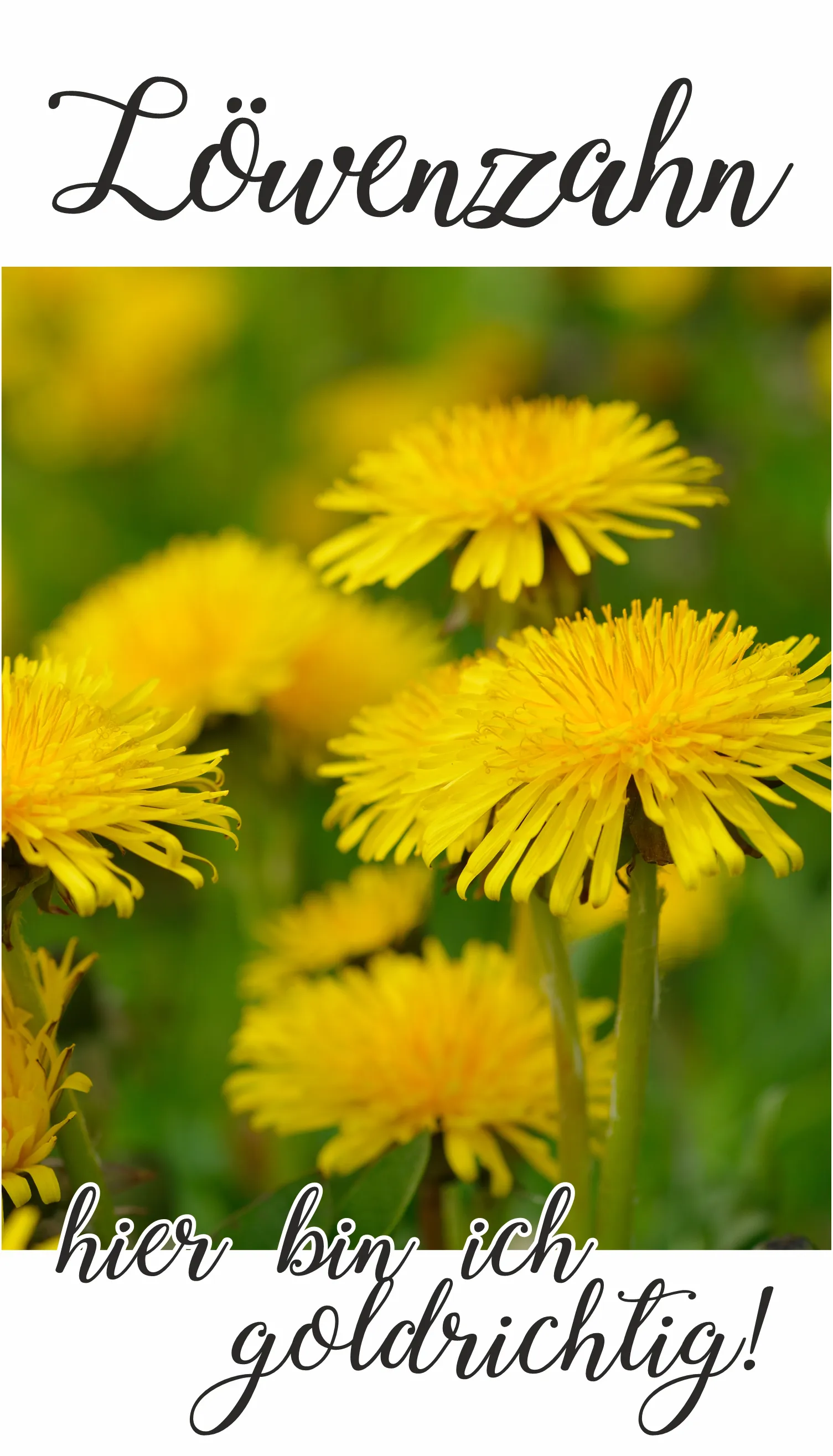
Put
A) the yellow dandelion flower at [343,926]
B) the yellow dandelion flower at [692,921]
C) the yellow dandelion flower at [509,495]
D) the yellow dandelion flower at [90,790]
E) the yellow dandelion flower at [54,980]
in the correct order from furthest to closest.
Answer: the yellow dandelion flower at [692,921], the yellow dandelion flower at [343,926], the yellow dandelion flower at [509,495], the yellow dandelion flower at [54,980], the yellow dandelion flower at [90,790]

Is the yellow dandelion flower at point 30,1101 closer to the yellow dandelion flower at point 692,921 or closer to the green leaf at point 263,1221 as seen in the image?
the green leaf at point 263,1221

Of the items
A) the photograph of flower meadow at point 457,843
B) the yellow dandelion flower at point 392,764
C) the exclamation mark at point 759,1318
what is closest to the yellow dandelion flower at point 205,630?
the photograph of flower meadow at point 457,843

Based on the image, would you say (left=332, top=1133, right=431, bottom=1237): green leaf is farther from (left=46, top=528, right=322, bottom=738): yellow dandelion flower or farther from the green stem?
(left=46, top=528, right=322, bottom=738): yellow dandelion flower

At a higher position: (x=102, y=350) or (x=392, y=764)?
(x=102, y=350)

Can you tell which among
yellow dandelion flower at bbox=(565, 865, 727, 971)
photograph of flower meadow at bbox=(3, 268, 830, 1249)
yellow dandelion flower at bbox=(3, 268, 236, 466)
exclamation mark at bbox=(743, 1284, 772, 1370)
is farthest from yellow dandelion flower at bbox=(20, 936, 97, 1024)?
yellow dandelion flower at bbox=(3, 268, 236, 466)

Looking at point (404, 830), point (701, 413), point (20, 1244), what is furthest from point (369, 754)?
point (701, 413)

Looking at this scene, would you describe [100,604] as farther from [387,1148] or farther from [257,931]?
[387,1148]

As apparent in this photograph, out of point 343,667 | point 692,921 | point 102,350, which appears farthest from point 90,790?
point 102,350

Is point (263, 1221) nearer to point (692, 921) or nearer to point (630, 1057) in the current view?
point (630, 1057)
